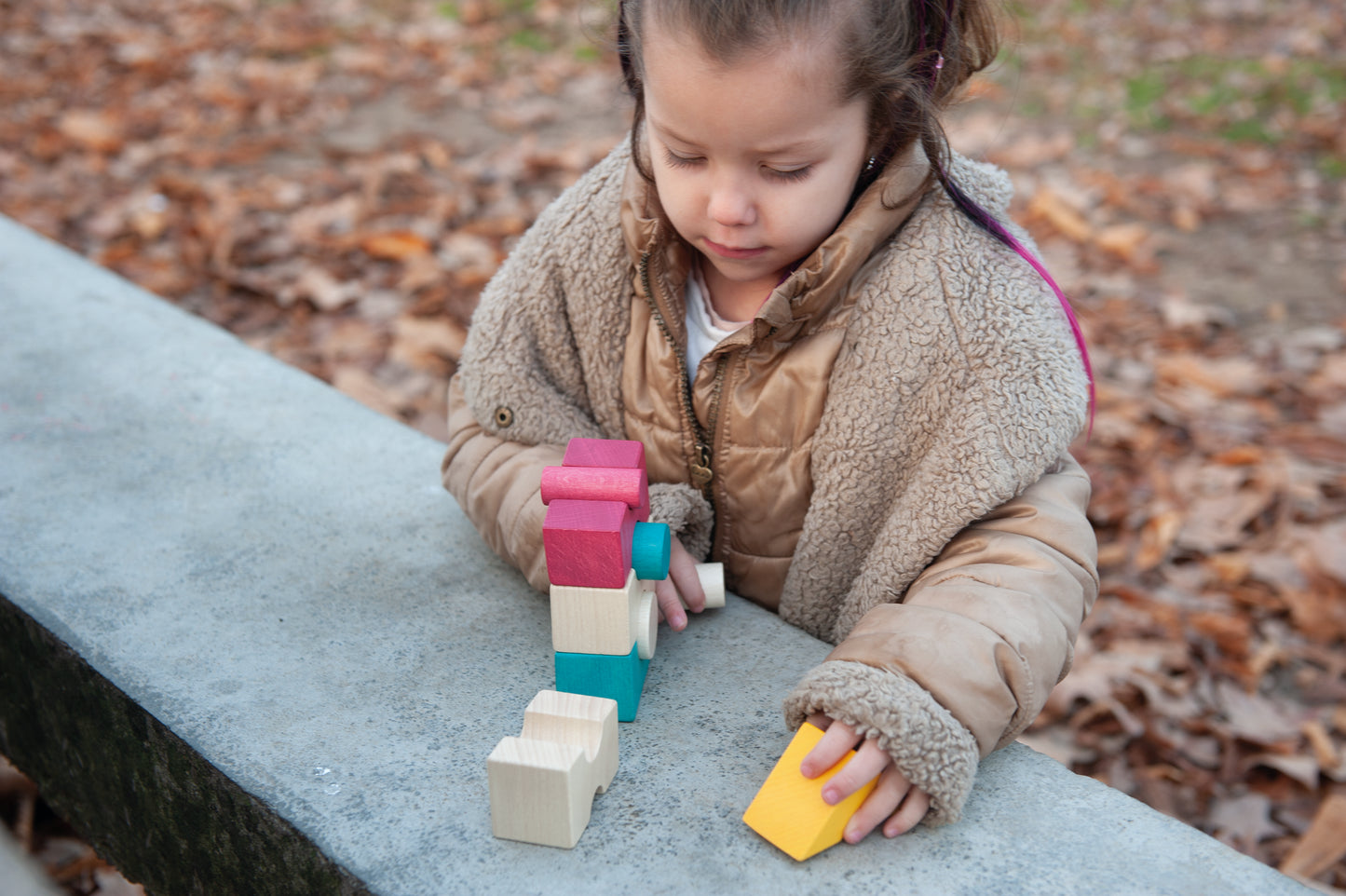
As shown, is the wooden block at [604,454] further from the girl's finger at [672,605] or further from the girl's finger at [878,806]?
the girl's finger at [878,806]

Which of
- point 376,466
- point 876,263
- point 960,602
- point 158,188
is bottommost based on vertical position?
point 158,188

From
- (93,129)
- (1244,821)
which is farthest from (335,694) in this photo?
(93,129)

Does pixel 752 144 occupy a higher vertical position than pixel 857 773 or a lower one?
higher

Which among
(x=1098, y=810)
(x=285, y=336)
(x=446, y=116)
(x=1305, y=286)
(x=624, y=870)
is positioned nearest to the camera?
(x=624, y=870)

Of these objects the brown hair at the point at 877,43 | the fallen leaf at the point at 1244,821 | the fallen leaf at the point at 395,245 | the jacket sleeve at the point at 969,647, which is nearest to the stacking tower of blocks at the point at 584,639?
the jacket sleeve at the point at 969,647

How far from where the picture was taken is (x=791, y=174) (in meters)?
1.62

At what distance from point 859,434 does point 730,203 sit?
1.43 ft

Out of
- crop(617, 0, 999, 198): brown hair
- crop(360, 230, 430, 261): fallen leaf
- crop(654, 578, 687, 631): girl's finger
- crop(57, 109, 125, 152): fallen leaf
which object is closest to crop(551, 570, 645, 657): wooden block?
crop(654, 578, 687, 631): girl's finger

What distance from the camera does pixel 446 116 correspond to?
18.9 ft

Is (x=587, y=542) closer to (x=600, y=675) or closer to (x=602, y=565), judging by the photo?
(x=602, y=565)

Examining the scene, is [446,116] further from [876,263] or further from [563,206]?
[876,263]

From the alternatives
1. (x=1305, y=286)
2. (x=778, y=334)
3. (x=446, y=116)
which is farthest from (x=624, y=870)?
(x=446, y=116)

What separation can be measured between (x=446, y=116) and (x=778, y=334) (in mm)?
4469

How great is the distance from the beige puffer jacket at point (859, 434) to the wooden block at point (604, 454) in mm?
277
